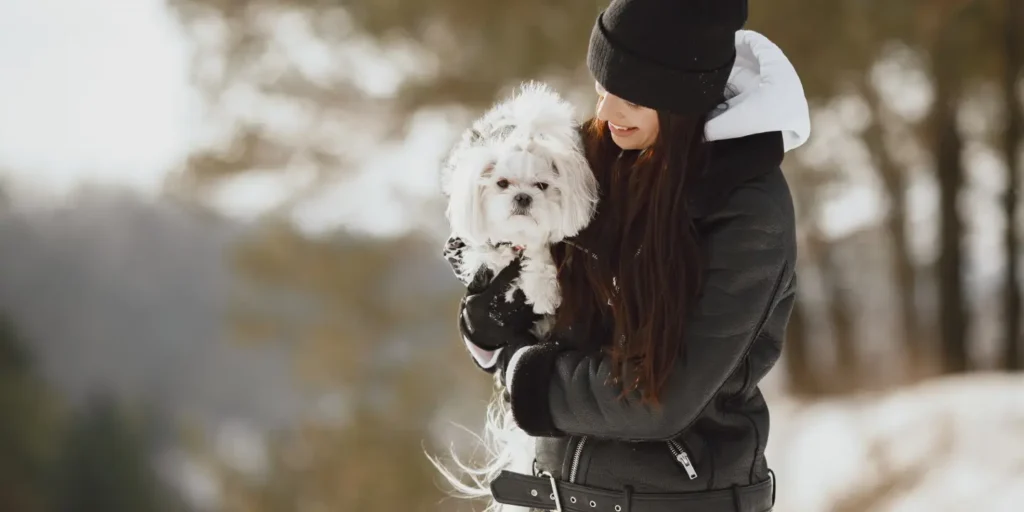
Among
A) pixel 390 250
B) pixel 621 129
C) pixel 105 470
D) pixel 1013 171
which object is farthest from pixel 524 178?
pixel 105 470

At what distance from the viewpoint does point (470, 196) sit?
4.51 ft

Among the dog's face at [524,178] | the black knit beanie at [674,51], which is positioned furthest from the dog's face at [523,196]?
the black knit beanie at [674,51]

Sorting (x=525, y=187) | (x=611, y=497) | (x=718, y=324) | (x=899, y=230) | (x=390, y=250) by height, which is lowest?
(x=611, y=497)

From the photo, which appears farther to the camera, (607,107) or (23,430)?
(23,430)

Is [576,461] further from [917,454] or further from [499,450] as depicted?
[917,454]

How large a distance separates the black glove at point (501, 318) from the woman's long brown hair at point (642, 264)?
0.07m

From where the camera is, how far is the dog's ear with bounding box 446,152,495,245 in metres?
1.37

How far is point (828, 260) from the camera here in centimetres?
705

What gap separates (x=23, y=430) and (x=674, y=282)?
338 inches

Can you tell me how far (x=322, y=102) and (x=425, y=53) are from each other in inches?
28.5

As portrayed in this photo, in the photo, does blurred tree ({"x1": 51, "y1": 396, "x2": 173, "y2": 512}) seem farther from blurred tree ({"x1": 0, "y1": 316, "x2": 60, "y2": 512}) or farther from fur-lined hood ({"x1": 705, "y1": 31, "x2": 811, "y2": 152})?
fur-lined hood ({"x1": 705, "y1": 31, "x2": 811, "y2": 152})

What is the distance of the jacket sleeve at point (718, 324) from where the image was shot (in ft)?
4.02

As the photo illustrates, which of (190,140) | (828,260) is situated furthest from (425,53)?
(828,260)

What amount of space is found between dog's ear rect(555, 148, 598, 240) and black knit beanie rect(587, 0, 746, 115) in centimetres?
12
